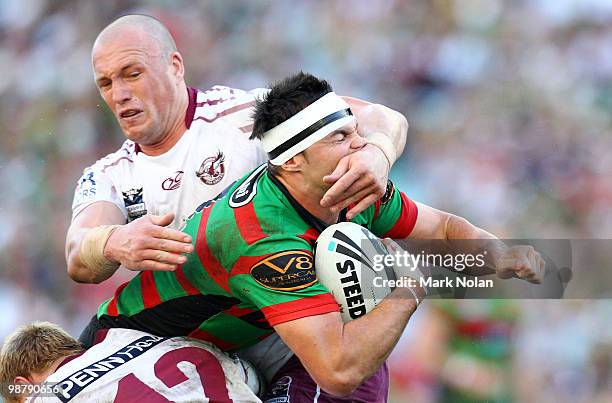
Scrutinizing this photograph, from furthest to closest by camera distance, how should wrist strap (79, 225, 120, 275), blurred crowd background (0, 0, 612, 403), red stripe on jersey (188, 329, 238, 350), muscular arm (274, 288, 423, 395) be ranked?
blurred crowd background (0, 0, 612, 403) < red stripe on jersey (188, 329, 238, 350) < wrist strap (79, 225, 120, 275) < muscular arm (274, 288, 423, 395)

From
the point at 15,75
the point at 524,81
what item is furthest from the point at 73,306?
the point at 524,81

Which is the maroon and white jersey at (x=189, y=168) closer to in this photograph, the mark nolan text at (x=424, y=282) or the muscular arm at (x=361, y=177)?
the muscular arm at (x=361, y=177)

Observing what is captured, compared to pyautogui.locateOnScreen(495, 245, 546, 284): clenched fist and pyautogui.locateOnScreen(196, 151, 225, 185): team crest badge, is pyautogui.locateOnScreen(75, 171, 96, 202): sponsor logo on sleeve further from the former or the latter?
pyautogui.locateOnScreen(495, 245, 546, 284): clenched fist

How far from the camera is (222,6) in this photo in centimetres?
584

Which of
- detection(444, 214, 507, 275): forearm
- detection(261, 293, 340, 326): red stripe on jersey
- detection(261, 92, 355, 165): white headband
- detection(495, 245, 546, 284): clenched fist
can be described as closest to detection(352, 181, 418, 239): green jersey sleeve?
detection(444, 214, 507, 275): forearm

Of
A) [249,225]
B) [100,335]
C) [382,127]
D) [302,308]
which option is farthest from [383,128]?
[100,335]

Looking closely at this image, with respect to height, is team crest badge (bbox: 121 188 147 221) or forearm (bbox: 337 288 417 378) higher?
team crest badge (bbox: 121 188 147 221)

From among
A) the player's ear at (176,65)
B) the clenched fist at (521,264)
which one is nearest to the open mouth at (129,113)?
the player's ear at (176,65)

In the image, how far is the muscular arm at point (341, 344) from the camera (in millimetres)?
2457

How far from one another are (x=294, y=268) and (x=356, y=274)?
0.69ft

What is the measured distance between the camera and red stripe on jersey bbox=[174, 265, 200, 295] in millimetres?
2738

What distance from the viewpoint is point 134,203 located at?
3.20 meters

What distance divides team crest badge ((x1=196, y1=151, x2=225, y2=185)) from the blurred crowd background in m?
1.96

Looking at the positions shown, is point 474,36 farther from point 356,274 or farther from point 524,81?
point 356,274
